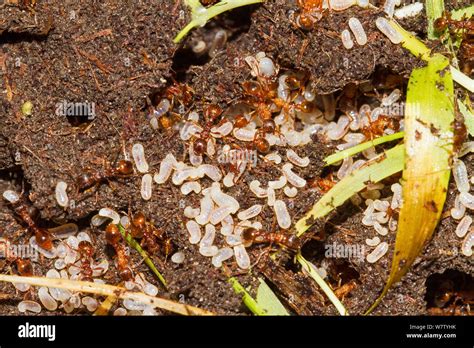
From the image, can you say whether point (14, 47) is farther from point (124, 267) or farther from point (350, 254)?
point (350, 254)

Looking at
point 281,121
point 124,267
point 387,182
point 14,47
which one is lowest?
point 124,267

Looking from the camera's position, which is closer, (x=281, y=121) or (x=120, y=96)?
(x=120, y=96)

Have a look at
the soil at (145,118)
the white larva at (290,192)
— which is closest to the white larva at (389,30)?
the soil at (145,118)

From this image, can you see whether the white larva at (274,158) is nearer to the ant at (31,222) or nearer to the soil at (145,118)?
the soil at (145,118)

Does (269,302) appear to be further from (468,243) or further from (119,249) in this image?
(468,243)

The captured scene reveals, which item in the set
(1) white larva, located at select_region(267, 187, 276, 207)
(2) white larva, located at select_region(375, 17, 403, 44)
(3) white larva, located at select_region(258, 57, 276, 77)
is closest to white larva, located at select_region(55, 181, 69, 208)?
(1) white larva, located at select_region(267, 187, 276, 207)

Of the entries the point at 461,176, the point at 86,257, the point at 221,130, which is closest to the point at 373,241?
the point at 461,176
